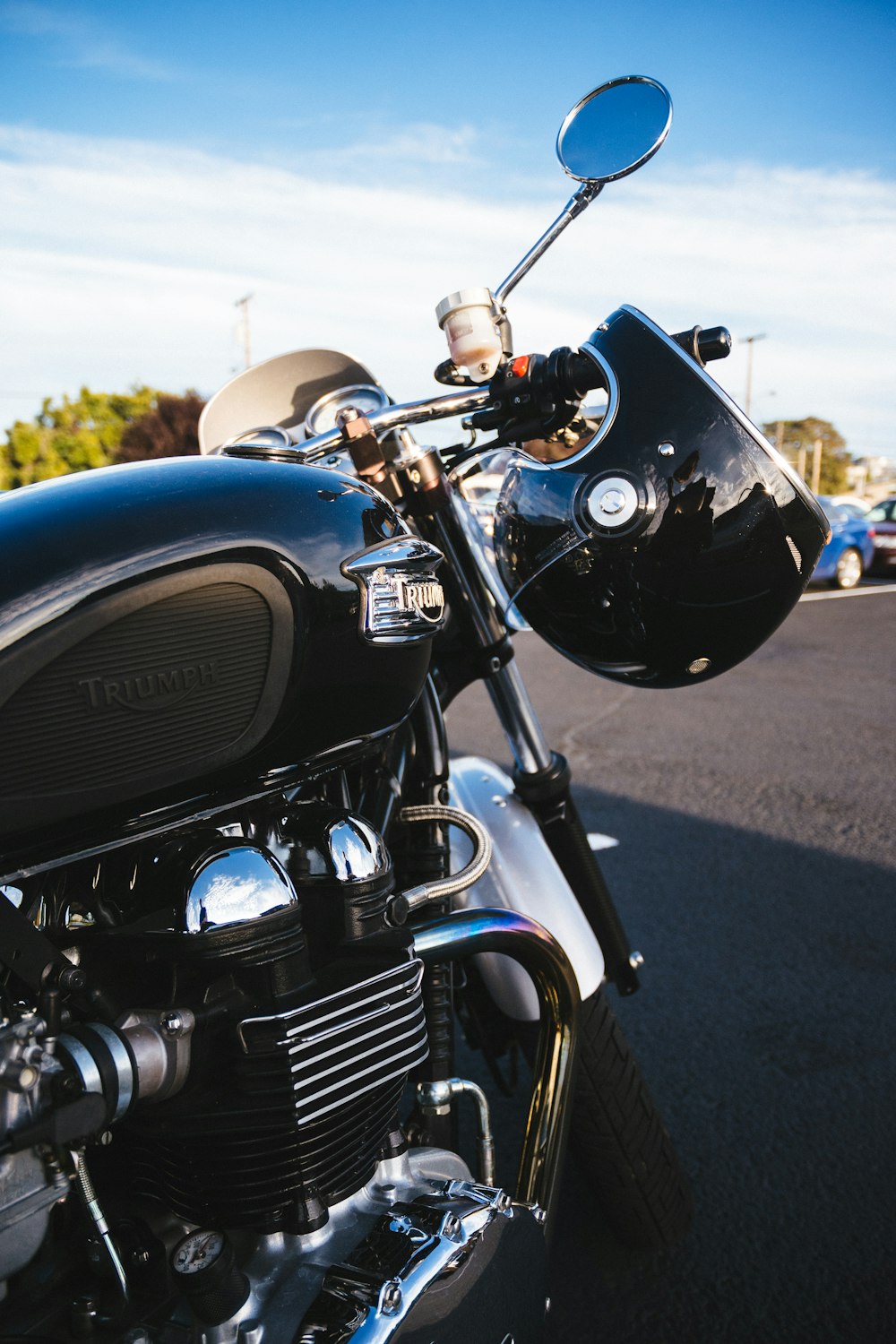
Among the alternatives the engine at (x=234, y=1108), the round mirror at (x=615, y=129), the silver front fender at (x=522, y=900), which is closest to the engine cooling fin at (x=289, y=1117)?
the engine at (x=234, y=1108)

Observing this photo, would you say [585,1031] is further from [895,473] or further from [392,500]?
[895,473]

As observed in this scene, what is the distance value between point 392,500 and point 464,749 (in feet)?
11.5

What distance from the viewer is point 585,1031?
1619 millimetres

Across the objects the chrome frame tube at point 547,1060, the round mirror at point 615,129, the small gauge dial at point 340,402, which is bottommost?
the chrome frame tube at point 547,1060

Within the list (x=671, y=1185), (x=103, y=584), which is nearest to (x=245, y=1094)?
(x=103, y=584)

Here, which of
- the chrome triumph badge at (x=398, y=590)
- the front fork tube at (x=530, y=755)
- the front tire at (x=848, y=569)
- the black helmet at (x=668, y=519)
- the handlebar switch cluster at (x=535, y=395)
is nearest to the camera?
the chrome triumph badge at (x=398, y=590)

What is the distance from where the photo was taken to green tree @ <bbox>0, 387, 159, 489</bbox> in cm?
1961

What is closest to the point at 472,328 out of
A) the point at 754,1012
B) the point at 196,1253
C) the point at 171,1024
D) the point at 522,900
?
the point at 522,900

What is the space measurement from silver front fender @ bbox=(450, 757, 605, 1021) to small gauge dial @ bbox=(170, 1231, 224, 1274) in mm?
650

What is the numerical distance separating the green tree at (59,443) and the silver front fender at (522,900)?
1720cm

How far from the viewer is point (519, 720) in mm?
1711

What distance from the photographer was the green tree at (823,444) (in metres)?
48.2

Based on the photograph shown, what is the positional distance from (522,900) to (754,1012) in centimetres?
134

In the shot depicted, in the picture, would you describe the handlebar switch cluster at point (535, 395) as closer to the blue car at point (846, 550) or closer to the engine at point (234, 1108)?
the engine at point (234, 1108)
